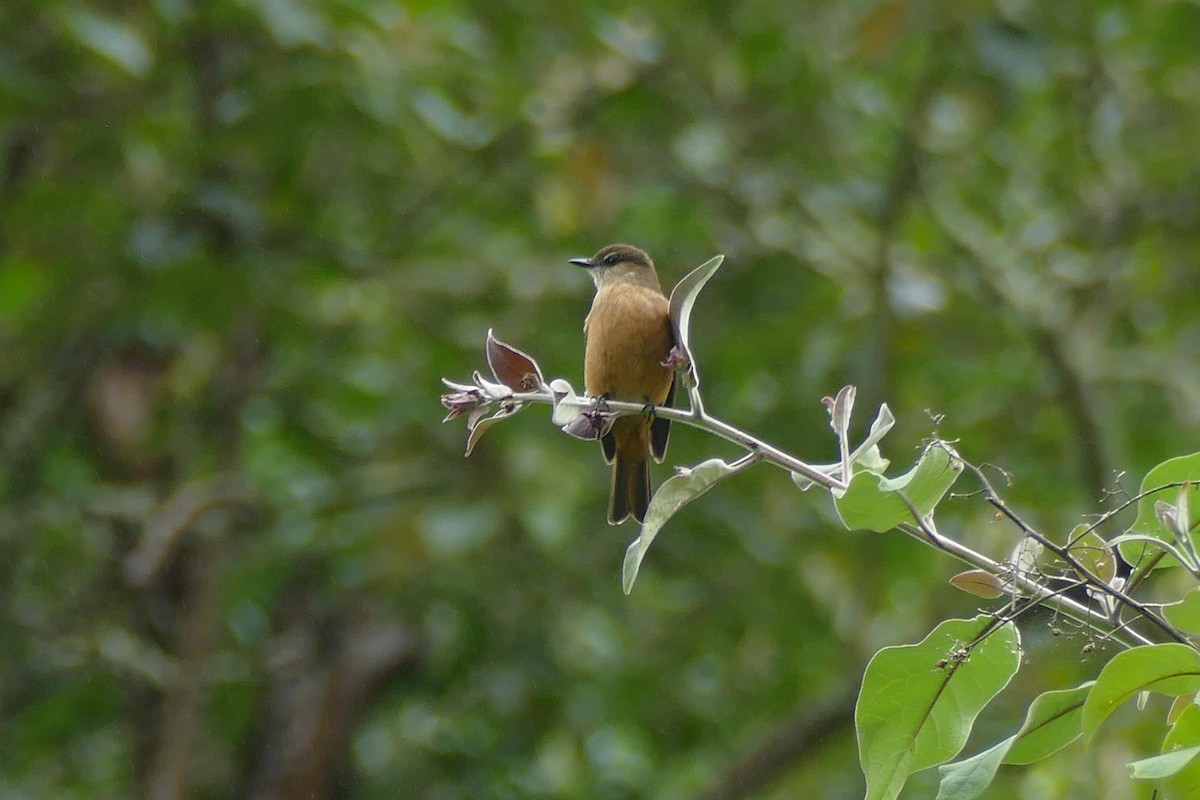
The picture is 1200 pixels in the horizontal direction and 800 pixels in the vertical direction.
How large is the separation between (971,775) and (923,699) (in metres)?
0.13

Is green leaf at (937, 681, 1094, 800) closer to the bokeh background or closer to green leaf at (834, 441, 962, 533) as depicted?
green leaf at (834, 441, 962, 533)

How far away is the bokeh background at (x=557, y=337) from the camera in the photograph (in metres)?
5.83

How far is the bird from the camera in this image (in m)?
3.98

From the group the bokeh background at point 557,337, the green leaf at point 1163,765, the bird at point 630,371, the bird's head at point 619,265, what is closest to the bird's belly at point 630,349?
the bird at point 630,371

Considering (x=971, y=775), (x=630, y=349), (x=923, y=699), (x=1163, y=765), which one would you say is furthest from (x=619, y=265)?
(x=1163, y=765)

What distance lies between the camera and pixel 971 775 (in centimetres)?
153

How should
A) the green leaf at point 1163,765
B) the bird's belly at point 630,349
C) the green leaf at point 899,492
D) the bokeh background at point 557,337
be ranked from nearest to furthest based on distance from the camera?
1. the green leaf at point 1163,765
2. the green leaf at point 899,492
3. the bird's belly at point 630,349
4. the bokeh background at point 557,337

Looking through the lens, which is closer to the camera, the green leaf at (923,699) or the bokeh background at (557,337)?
the green leaf at (923,699)

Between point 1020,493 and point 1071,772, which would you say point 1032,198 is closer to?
point 1020,493

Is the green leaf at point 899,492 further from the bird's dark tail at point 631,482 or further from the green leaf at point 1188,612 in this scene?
the bird's dark tail at point 631,482

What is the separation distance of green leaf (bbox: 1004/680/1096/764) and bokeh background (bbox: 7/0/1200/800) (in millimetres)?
4174

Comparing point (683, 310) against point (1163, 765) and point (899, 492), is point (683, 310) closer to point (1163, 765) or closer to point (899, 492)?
point (899, 492)

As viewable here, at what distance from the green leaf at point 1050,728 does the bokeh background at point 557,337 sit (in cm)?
417

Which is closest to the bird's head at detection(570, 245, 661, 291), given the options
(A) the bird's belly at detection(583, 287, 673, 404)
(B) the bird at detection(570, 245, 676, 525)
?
(B) the bird at detection(570, 245, 676, 525)
